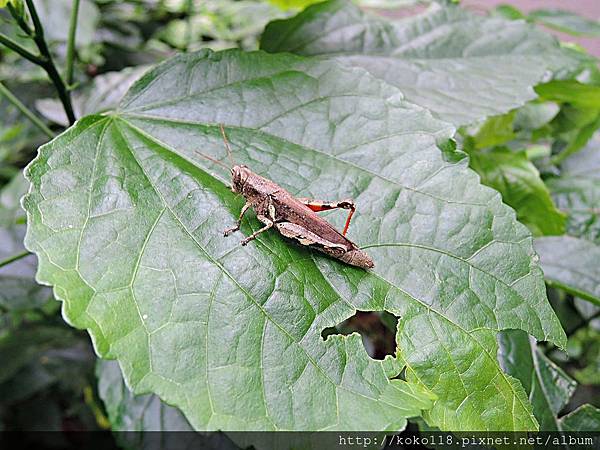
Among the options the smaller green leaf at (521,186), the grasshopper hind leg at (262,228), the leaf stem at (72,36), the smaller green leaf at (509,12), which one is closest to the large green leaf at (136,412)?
the grasshopper hind leg at (262,228)

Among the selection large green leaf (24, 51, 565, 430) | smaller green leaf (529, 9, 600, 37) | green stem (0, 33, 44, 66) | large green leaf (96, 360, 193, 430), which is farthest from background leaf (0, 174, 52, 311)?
smaller green leaf (529, 9, 600, 37)

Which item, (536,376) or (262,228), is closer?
(262,228)

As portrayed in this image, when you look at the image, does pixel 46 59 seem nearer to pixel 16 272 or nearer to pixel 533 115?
pixel 16 272

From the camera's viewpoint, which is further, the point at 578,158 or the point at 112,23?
the point at 112,23

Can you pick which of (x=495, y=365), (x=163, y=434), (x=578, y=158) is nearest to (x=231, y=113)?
(x=495, y=365)

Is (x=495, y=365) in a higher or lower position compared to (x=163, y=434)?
higher

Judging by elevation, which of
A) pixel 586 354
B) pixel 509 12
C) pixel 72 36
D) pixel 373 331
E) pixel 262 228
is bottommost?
pixel 586 354

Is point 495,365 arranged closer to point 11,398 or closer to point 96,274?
point 96,274

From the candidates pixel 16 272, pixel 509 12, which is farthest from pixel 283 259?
pixel 509 12
